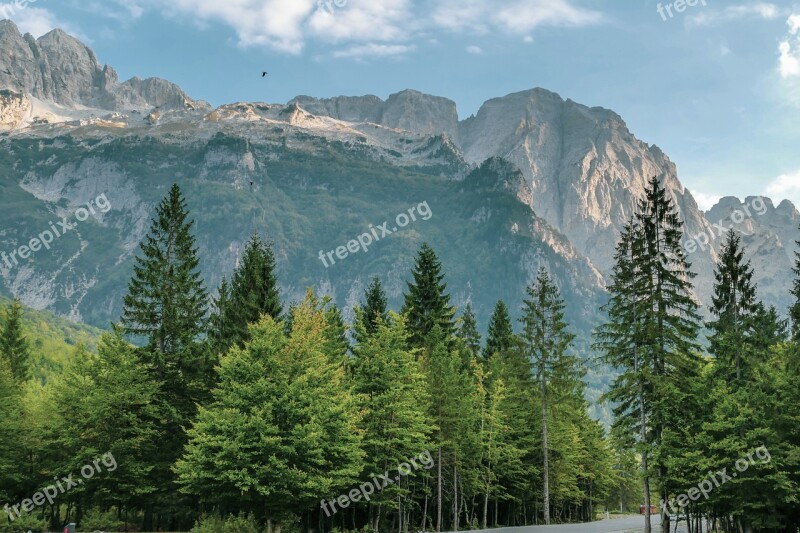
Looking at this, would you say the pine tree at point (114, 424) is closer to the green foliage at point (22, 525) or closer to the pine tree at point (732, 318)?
the green foliage at point (22, 525)

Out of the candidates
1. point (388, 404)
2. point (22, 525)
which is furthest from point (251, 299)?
point (22, 525)

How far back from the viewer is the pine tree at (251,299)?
185 ft

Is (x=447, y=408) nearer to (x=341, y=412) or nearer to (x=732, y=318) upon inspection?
(x=341, y=412)

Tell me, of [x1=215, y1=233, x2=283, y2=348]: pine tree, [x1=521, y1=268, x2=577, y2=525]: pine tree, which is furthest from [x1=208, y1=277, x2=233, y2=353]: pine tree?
[x1=521, y1=268, x2=577, y2=525]: pine tree

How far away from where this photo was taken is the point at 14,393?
60.5 m

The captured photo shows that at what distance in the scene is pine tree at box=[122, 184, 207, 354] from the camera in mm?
56719

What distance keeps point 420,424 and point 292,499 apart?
38.5ft

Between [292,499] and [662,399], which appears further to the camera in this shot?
[662,399]

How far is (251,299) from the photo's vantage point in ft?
184

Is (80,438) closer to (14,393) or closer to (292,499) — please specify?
(14,393)

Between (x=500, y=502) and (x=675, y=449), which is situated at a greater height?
(x=675, y=449)

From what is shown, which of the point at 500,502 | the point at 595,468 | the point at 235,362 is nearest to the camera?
the point at 235,362

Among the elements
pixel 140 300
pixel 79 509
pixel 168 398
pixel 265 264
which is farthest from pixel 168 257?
pixel 79 509

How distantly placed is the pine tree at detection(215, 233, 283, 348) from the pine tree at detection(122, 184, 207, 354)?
2.57m
